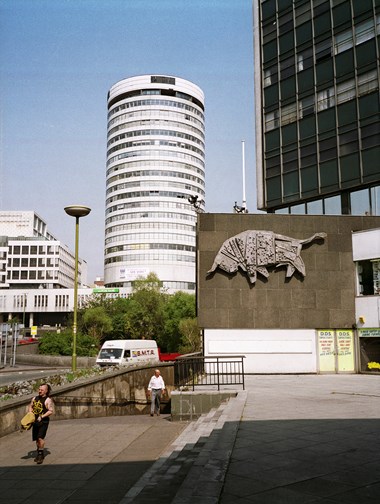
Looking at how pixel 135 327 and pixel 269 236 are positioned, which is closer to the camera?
pixel 269 236

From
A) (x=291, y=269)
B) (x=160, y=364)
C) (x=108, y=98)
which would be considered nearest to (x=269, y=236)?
(x=291, y=269)

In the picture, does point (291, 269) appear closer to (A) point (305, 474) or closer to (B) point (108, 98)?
(A) point (305, 474)

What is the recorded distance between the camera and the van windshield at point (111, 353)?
3144 cm

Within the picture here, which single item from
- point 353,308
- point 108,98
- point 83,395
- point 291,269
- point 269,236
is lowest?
point 83,395

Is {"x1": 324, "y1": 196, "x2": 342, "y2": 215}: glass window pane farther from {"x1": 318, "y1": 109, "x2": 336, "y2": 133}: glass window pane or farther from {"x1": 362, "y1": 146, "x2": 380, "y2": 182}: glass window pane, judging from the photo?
{"x1": 318, "y1": 109, "x2": 336, "y2": 133}: glass window pane

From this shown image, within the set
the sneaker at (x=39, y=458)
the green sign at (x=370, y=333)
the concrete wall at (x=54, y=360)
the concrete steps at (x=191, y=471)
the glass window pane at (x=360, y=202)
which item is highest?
the glass window pane at (x=360, y=202)

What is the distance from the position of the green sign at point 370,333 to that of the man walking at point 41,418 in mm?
19530

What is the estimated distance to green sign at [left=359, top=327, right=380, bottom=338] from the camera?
Answer: 24520 millimetres

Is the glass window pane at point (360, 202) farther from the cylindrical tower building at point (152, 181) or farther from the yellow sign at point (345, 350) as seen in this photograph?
the cylindrical tower building at point (152, 181)

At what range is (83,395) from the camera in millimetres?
16703

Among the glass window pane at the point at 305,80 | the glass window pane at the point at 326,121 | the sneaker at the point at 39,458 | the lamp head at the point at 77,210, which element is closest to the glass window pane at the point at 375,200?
the glass window pane at the point at 326,121

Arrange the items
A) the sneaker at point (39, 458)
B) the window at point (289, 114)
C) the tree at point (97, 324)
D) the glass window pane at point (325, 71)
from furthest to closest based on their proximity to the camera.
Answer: the tree at point (97, 324)
the window at point (289, 114)
the glass window pane at point (325, 71)
the sneaker at point (39, 458)

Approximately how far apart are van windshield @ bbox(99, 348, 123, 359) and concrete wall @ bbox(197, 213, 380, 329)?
9082 millimetres

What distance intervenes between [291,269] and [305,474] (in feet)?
62.5
